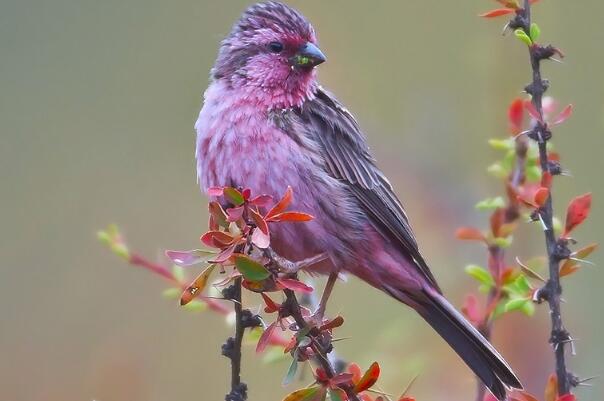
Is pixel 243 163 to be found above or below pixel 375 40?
below

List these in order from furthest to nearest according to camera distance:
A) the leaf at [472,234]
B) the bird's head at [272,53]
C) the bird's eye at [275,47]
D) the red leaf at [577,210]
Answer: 1. the bird's eye at [275,47]
2. the bird's head at [272,53]
3. the leaf at [472,234]
4. the red leaf at [577,210]

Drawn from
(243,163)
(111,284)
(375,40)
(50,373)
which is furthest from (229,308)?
(375,40)

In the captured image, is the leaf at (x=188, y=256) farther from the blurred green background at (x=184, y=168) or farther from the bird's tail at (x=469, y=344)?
the bird's tail at (x=469, y=344)

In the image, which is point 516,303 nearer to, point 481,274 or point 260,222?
point 481,274

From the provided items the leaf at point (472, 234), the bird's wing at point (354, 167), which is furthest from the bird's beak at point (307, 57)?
the leaf at point (472, 234)

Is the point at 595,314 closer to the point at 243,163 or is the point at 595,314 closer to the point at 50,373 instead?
the point at 243,163

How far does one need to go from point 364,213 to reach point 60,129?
A: 4.70 meters

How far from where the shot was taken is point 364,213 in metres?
5.46

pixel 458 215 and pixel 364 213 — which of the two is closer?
pixel 364 213

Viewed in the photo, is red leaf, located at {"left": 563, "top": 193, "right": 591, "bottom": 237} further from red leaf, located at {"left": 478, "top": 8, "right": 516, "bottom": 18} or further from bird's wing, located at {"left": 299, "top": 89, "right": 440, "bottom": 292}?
bird's wing, located at {"left": 299, "top": 89, "right": 440, "bottom": 292}

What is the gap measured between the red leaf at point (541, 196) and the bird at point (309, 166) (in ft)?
3.67

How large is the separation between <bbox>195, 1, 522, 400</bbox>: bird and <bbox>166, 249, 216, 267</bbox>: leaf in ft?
3.96

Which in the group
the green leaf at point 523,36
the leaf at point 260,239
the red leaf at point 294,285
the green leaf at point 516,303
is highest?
the green leaf at point 523,36

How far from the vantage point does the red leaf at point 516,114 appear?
475 centimetres
